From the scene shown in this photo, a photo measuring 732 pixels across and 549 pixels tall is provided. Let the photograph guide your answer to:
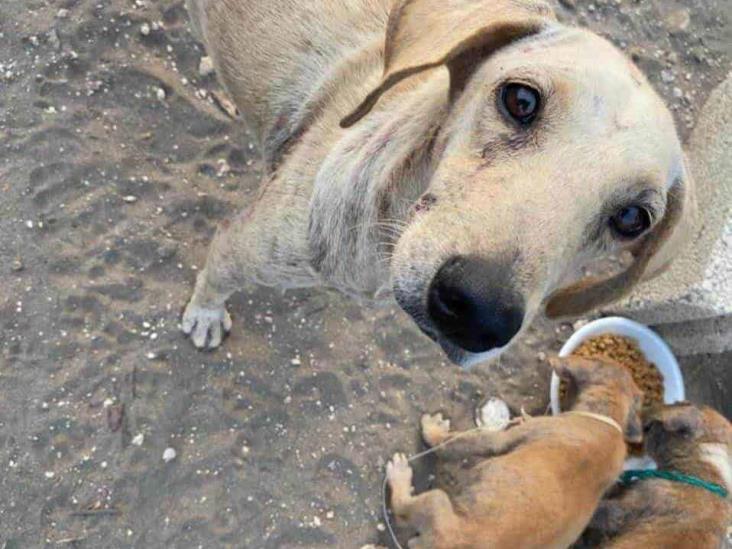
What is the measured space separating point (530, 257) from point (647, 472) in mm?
2621

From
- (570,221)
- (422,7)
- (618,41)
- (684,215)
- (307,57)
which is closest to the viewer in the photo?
(570,221)

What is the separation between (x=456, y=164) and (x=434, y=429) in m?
2.21

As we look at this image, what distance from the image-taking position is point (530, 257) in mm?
1727

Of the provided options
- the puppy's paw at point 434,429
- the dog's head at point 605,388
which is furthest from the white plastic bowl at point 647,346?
the puppy's paw at point 434,429

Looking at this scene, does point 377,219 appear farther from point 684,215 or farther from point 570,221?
point 684,215

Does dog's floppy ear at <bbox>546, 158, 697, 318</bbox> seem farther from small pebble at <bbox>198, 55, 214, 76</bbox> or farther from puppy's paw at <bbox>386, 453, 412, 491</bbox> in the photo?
small pebble at <bbox>198, 55, 214, 76</bbox>

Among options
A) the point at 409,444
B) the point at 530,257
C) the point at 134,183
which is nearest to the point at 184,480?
the point at 409,444

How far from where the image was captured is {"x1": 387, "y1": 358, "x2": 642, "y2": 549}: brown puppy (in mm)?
2875

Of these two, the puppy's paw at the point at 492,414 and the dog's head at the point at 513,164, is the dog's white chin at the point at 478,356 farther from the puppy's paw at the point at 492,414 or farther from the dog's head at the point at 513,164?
the puppy's paw at the point at 492,414

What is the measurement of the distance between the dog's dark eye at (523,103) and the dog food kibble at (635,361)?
2.70m

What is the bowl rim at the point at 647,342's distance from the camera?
13.6 ft

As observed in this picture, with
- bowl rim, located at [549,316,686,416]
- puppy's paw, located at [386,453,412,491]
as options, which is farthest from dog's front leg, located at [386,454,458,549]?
bowl rim, located at [549,316,686,416]

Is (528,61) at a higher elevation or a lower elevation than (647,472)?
higher

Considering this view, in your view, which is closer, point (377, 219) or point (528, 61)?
point (528, 61)
